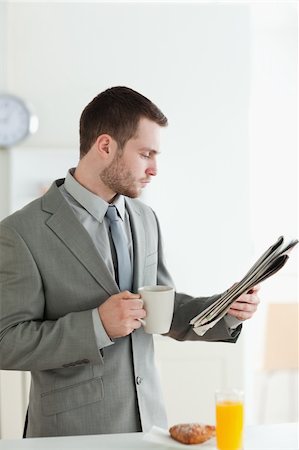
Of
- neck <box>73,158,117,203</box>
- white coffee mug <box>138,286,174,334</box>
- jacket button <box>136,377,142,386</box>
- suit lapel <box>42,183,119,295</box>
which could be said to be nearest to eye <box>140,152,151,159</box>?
neck <box>73,158,117,203</box>

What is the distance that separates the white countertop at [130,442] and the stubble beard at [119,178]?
0.62 m

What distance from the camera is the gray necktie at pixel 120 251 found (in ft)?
6.11

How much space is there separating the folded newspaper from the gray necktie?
0.30 m

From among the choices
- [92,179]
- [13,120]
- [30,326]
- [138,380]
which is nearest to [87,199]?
[92,179]

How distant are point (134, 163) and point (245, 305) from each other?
18.3 inches

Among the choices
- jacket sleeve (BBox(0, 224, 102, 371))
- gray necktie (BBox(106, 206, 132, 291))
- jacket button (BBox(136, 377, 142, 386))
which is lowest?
jacket button (BBox(136, 377, 142, 386))

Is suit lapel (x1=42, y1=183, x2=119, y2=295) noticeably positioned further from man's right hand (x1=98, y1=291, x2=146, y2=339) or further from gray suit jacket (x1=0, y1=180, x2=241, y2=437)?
man's right hand (x1=98, y1=291, x2=146, y2=339)

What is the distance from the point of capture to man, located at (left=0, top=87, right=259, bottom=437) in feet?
5.46

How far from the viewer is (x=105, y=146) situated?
190 centimetres

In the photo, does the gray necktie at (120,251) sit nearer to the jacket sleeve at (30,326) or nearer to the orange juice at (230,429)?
the jacket sleeve at (30,326)

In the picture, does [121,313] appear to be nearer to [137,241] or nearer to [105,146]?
[137,241]

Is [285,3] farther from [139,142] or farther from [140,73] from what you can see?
[139,142]

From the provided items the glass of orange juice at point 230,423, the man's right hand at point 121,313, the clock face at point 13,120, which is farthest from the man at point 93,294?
the clock face at point 13,120

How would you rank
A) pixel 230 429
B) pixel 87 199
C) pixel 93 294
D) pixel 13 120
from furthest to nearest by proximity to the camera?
pixel 13 120 < pixel 87 199 < pixel 93 294 < pixel 230 429
